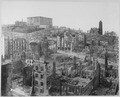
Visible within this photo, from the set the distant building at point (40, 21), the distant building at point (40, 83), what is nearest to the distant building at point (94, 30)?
the distant building at point (40, 21)

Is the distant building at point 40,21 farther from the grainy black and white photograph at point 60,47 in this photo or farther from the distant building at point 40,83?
the distant building at point 40,83

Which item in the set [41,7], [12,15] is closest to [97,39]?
[41,7]

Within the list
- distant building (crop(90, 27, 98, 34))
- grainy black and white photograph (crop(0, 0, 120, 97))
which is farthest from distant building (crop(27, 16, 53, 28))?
distant building (crop(90, 27, 98, 34))

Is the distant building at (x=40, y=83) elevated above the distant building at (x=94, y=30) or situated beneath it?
situated beneath

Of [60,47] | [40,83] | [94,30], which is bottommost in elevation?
[40,83]

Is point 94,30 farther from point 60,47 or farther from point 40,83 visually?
point 40,83

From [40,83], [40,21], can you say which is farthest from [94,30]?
[40,83]

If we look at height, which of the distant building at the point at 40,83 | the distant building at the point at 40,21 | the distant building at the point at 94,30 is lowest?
the distant building at the point at 40,83

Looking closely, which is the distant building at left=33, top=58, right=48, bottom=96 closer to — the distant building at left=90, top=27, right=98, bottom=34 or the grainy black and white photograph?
the grainy black and white photograph

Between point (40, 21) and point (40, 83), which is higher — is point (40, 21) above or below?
above
